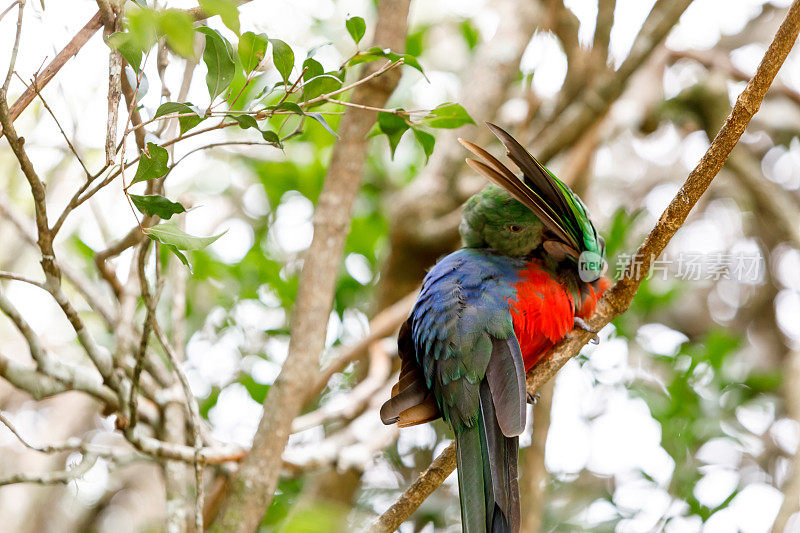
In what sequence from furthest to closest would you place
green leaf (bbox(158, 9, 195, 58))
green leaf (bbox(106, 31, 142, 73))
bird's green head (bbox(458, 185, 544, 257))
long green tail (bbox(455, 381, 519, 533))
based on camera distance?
1. bird's green head (bbox(458, 185, 544, 257))
2. long green tail (bbox(455, 381, 519, 533))
3. green leaf (bbox(106, 31, 142, 73))
4. green leaf (bbox(158, 9, 195, 58))

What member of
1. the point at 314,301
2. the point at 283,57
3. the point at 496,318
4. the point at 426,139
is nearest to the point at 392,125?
the point at 426,139

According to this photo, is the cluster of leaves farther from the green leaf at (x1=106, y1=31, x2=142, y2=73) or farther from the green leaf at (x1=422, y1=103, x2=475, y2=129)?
the green leaf at (x1=422, y1=103, x2=475, y2=129)

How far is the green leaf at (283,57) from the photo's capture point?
149cm

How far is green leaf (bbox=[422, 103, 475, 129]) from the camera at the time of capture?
175 cm

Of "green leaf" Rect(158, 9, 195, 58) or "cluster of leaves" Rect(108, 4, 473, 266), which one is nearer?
"green leaf" Rect(158, 9, 195, 58)

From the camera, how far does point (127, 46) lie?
1.32m

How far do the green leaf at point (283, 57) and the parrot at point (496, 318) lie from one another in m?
0.48

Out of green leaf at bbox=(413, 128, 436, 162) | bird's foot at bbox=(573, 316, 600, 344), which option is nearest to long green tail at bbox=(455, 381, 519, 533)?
bird's foot at bbox=(573, 316, 600, 344)

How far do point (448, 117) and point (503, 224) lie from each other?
610 millimetres

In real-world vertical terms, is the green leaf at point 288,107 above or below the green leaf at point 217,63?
below

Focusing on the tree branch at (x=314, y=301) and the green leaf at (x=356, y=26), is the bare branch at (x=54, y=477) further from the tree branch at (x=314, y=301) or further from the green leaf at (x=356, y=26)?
the green leaf at (x=356, y=26)

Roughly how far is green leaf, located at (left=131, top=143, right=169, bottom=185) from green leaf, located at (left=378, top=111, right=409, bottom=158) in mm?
612

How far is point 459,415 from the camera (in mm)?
1887

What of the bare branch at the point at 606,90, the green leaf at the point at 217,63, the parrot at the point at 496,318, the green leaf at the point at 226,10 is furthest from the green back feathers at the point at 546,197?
the bare branch at the point at 606,90
